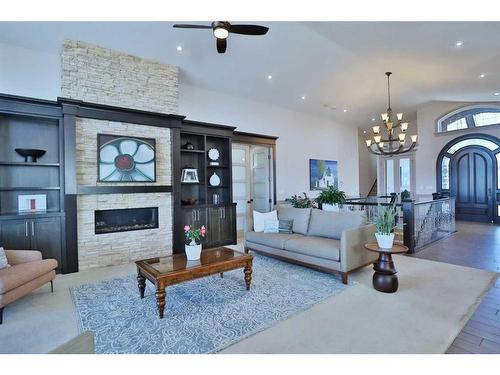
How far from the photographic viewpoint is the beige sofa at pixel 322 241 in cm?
366

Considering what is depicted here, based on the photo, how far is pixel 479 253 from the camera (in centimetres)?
497

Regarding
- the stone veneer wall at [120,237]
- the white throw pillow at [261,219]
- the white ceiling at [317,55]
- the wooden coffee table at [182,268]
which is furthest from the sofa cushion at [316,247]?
the white ceiling at [317,55]

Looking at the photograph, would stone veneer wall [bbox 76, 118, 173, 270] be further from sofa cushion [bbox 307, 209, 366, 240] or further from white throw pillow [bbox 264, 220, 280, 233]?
sofa cushion [bbox 307, 209, 366, 240]

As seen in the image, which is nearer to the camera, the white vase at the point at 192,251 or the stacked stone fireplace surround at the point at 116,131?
the white vase at the point at 192,251

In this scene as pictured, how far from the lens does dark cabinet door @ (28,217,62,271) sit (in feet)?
13.5

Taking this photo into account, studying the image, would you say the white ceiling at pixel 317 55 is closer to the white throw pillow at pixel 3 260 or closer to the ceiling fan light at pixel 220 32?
the ceiling fan light at pixel 220 32

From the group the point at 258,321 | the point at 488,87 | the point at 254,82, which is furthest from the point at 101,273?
the point at 488,87

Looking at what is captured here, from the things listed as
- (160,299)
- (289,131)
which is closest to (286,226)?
(160,299)

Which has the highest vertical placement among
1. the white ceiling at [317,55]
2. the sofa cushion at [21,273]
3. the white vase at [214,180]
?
the white ceiling at [317,55]

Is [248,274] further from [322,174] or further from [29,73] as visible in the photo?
[322,174]

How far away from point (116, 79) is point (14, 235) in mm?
2965

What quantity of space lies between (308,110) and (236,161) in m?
3.13

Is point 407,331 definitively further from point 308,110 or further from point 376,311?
point 308,110

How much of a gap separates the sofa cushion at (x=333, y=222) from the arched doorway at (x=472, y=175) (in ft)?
20.1
